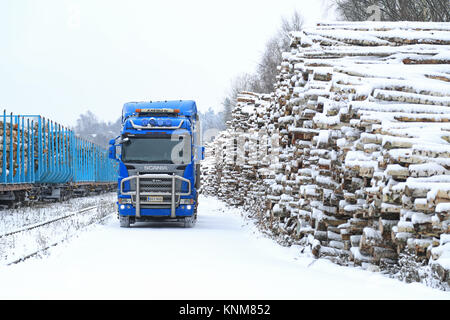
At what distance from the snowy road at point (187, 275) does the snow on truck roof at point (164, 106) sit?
6170 millimetres

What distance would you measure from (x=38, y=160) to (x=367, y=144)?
18.0 metres

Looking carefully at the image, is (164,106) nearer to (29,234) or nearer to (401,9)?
(29,234)

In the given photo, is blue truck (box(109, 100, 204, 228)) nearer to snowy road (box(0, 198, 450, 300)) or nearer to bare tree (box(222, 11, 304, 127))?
snowy road (box(0, 198, 450, 300))

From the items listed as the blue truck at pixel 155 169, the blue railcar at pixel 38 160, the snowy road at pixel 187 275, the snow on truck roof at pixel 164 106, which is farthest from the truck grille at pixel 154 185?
the blue railcar at pixel 38 160

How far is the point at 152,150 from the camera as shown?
1684 cm

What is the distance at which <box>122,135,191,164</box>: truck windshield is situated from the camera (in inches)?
663

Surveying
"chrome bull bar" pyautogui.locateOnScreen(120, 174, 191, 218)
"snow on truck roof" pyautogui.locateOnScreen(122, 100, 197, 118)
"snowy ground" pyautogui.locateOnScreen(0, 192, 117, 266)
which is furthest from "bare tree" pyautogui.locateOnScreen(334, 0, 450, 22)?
"snowy ground" pyautogui.locateOnScreen(0, 192, 117, 266)

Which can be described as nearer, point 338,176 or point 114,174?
point 338,176

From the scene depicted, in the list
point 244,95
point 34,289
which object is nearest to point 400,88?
point 34,289

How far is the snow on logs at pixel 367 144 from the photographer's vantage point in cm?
737
